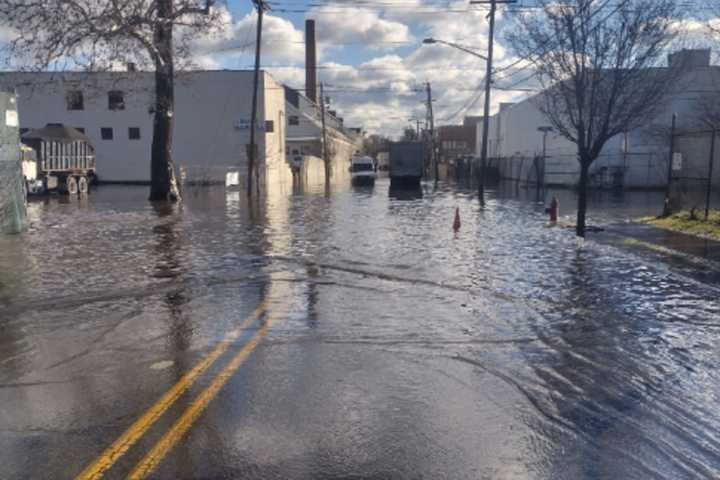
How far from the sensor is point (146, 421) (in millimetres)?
5020

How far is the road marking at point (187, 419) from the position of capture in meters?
4.28

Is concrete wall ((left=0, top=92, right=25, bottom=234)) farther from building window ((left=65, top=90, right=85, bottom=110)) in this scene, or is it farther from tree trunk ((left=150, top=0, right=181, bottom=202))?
building window ((left=65, top=90, right=85, bottom=110))

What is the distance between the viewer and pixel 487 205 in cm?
2820

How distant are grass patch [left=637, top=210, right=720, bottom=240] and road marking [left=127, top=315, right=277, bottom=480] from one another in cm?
1294

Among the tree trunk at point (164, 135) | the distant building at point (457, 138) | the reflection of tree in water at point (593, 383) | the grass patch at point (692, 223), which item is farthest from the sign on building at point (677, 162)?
the distant building at point (457, 138)

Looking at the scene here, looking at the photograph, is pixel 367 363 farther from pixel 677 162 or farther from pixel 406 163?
pixel 406 163

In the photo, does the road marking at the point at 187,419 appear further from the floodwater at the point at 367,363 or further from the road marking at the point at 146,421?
the road marking at the point at 146,421

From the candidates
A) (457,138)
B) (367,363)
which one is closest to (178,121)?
(367,363)

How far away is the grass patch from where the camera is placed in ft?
55.0

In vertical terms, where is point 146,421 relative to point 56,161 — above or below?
below

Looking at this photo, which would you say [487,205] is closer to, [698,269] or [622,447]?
[698,269]

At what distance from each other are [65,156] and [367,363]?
3327 centimetres

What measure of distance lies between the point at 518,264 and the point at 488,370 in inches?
256

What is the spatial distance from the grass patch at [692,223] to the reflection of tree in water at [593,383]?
846cm
